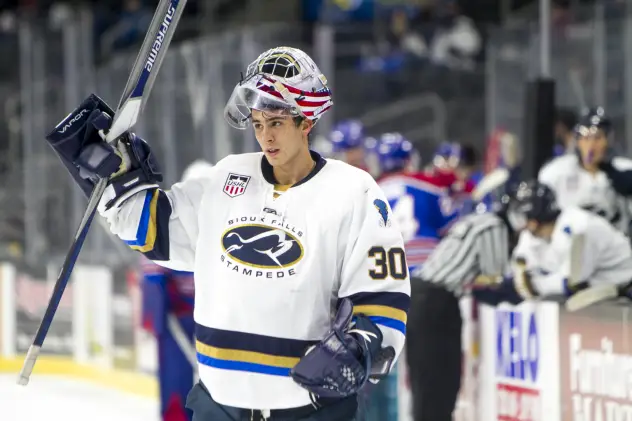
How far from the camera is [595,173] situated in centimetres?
515

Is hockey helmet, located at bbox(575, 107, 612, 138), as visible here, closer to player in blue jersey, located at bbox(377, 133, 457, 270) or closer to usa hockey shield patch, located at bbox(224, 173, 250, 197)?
player in blue jersey, located at bbox(377, 133, 457, 270)

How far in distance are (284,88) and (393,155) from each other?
3277 mm

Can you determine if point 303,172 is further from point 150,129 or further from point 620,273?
point 150,129

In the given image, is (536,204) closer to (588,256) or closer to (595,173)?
(588,256)

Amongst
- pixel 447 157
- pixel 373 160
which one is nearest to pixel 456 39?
pixel 447 157

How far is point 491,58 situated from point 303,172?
4545 millimetres

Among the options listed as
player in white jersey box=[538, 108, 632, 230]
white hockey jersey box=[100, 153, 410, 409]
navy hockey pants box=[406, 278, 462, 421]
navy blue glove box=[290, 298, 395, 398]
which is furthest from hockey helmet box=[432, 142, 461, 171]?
navy blue glove box=[290, 298, 395, 398]

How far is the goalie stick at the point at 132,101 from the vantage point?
8.45 ft

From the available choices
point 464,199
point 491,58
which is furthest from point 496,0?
point 464,199

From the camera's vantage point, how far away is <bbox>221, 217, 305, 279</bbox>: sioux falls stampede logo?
8.11 ft

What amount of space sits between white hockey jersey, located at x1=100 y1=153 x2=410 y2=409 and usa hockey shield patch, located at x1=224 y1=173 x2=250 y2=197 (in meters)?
0.02

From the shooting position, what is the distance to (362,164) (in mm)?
6055

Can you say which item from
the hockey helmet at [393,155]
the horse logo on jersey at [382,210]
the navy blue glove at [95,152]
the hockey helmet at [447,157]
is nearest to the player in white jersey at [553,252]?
the hockey helmet at [393,155]

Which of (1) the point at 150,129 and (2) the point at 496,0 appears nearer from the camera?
(1) the point at 150,129
